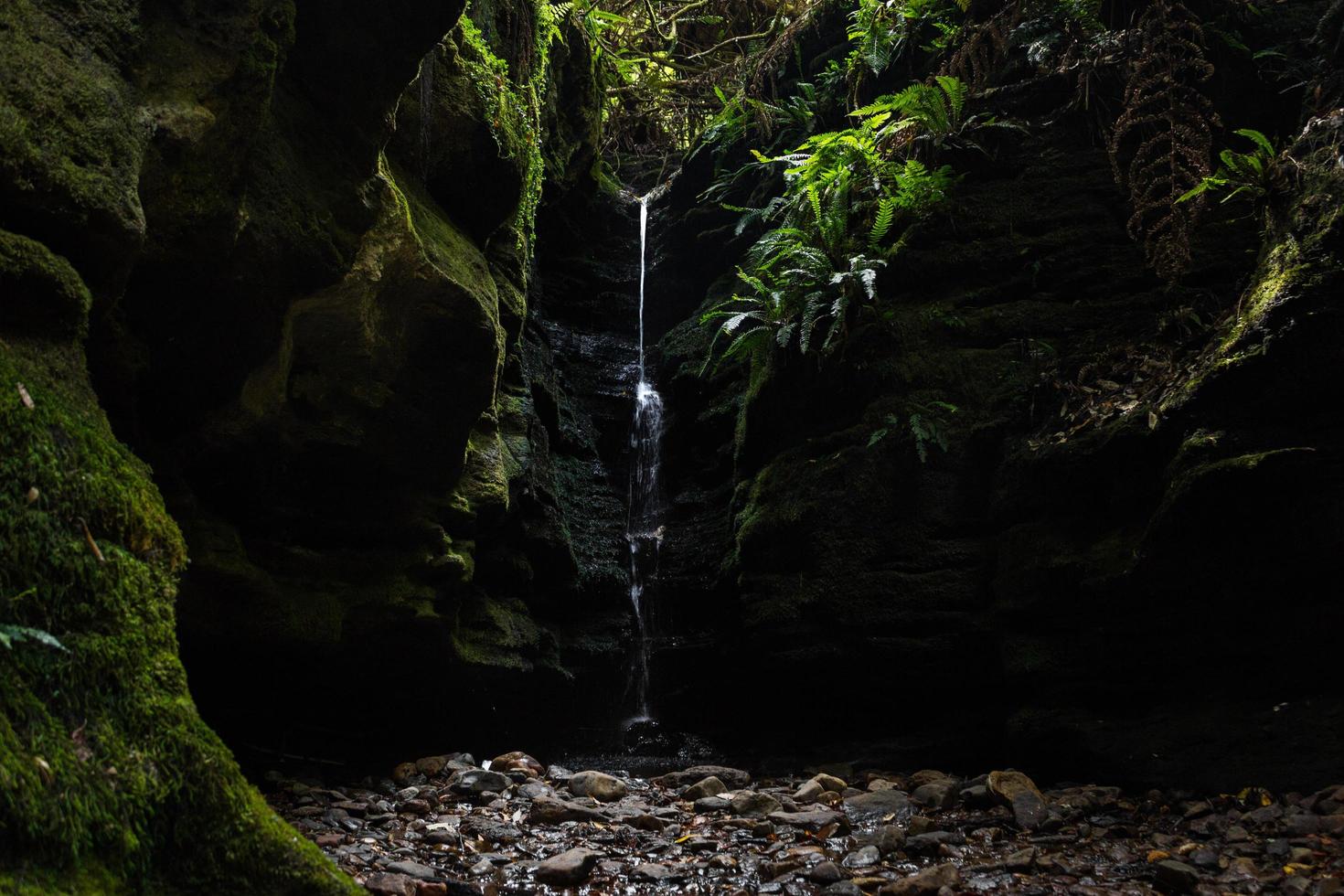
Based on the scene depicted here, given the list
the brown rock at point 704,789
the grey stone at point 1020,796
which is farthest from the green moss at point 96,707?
the grey stone at point 1020,796

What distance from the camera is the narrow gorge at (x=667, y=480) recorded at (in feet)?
7.73

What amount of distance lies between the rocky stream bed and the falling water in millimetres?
Result: 2201

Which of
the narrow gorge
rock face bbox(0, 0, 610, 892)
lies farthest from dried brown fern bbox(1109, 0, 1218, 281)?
rock face bbox(0, 0, 610, 892)

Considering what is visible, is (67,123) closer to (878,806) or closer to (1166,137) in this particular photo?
(878,806)

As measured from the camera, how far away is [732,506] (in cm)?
769

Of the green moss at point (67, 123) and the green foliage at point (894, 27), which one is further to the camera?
the green foliage at point (894, 27)

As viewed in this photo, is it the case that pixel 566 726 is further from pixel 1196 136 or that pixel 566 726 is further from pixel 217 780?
pixel 1196 136

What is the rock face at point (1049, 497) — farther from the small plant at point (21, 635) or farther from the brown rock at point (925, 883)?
the small plant at point (21, 635)

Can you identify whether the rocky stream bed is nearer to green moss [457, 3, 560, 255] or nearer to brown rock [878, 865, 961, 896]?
brown rock [878, 865, 961, 896]

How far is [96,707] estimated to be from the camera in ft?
6.23

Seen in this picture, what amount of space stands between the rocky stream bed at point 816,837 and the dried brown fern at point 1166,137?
137 inches

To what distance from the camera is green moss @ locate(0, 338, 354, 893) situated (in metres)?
1.68

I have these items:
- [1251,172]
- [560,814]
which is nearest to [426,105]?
[560,814]

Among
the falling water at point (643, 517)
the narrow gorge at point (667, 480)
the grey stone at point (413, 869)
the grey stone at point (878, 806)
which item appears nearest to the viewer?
the narrow gorge at point (667, 480)
